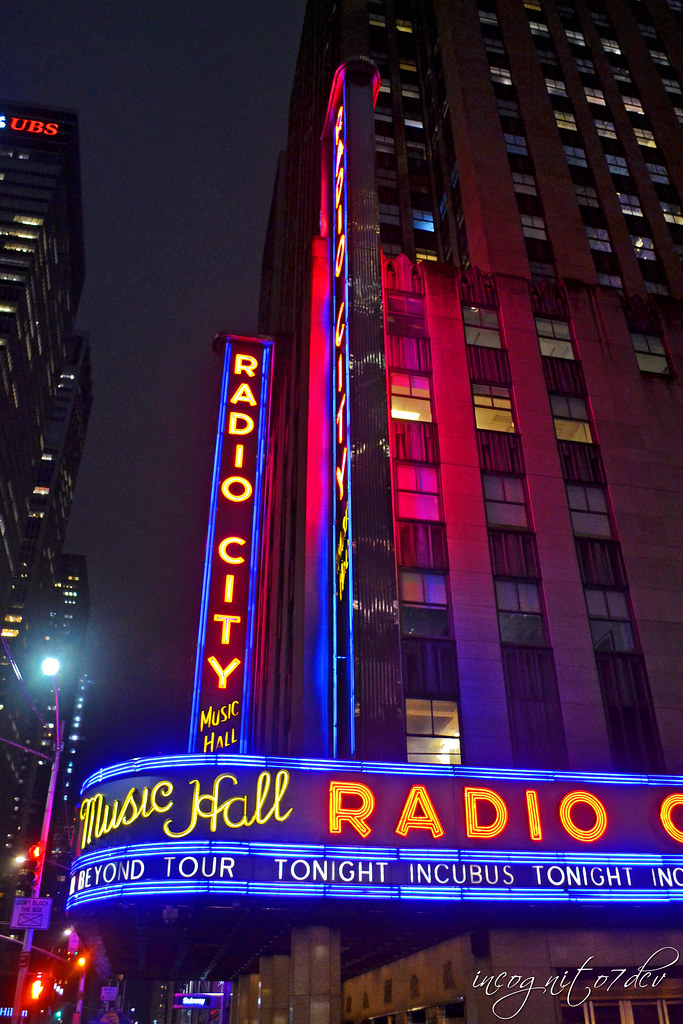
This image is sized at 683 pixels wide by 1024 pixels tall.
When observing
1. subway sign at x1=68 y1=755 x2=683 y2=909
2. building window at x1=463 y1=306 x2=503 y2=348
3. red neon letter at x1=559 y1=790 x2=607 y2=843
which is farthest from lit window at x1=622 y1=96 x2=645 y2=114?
red neon letter at x1=559 y1=790 x2=607 y2=843

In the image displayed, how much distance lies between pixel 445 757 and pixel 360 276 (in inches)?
721

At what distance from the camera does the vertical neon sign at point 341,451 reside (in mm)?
24750

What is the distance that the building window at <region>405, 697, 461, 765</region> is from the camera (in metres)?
24.2

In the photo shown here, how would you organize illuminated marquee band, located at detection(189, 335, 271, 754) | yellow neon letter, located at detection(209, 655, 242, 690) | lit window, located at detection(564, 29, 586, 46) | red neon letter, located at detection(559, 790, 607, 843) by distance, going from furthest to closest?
lit window, located at detection(564, 29, 586, 46) → yellow neon letter, located at detection(209, 655, 242, 690) → illuminated marquee band, located at detection(189, 335, 271, 754) → red neon letter, located at detection(559, 790, 607, 843)

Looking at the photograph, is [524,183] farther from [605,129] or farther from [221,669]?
[221,669]

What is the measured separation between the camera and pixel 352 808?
1869 centimetres

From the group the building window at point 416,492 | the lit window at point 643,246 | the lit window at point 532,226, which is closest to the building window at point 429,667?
the building window at point 416,492

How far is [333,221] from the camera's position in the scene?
3488 centimetres

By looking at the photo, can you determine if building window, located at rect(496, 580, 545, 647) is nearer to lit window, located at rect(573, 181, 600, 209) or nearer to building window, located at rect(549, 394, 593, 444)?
building window, located at rect(549, 394, 593, 444)

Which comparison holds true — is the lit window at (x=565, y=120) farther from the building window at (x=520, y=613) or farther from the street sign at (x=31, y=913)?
the street sign at (x=31, y=913)

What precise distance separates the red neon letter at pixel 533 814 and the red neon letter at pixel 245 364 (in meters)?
20.4

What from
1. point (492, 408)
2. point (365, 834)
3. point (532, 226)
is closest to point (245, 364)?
point (492, 408)

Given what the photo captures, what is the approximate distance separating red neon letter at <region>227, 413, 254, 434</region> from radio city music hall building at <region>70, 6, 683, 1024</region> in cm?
11

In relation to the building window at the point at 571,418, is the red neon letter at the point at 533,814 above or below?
below
